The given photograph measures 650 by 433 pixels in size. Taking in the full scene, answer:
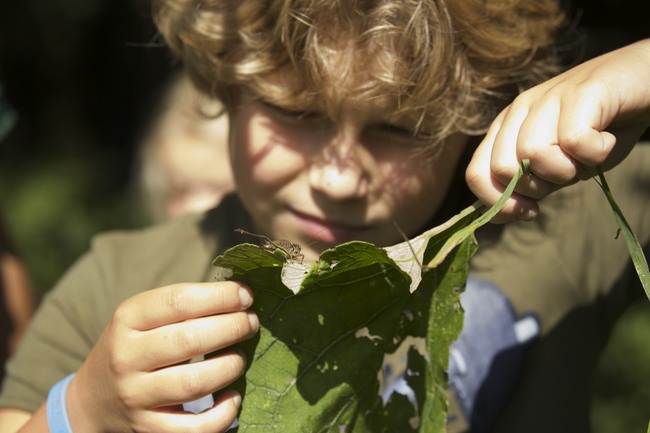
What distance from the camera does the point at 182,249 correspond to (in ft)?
5.84

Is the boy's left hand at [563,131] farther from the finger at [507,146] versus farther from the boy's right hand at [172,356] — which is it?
the boy's right hand at [172,356]

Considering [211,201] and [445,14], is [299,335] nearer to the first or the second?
[445,14]

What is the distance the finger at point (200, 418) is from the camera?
1.03 meters

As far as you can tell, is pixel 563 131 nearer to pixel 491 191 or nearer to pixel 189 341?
pixel 491 191

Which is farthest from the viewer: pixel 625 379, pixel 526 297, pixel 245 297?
pixel 625 379

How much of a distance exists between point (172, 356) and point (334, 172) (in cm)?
41

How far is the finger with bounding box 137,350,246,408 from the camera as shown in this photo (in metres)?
1.03

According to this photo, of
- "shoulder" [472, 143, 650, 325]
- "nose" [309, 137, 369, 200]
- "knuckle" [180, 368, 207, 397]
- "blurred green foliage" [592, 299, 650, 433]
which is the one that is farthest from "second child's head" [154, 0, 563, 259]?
"blurred green foliage" [592, 299, 650, 433]

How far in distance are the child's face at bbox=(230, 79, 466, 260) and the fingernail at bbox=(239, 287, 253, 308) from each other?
0.32m

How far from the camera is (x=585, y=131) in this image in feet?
3.01

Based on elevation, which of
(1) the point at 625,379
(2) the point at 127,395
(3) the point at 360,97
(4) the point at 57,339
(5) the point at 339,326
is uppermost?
(3) the point at 360,97

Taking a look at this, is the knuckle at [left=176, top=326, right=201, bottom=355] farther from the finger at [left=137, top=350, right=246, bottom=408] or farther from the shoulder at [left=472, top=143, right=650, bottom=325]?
the shoulder at [left=472, top=143, right=650, bottom=325]

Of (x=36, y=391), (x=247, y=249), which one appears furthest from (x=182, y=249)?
(x=247, y=249)

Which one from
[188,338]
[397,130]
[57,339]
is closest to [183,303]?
[188,338]
